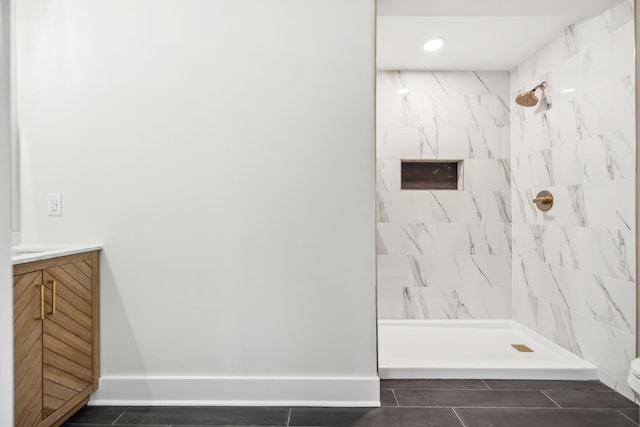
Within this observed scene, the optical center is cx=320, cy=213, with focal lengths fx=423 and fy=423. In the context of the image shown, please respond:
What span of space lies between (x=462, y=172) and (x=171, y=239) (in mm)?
2685

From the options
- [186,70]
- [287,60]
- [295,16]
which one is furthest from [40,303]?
[295,16]

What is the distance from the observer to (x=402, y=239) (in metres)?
3.83

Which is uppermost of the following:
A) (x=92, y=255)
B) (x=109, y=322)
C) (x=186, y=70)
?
(x=186, y=70)

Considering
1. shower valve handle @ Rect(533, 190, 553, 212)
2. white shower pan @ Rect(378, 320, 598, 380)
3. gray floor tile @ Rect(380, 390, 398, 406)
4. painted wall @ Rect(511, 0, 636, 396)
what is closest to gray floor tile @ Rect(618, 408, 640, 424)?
painted wall @ Rect(511, 0, 636, 396)

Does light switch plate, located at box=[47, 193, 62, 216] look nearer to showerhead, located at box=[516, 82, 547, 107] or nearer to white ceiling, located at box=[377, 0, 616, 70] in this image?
white ceiling, located at box=[377, 0, 616, 70]

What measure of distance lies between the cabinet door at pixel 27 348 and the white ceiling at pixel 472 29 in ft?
7.25

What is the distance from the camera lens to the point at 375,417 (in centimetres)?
205

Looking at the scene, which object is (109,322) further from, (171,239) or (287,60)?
(287,60)

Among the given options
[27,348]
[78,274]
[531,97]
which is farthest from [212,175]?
[531,97]

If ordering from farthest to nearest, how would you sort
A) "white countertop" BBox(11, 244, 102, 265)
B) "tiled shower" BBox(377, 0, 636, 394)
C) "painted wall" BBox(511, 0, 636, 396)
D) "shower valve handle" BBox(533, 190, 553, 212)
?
"shower valve handle" BBox(533, 190, 553, 212), "tiled shower" BBox(377, 0, 636, 394), "painted wall" BBox(511, 0, 636, 396), "white countertop" BBox(11, 244, 102, 265)

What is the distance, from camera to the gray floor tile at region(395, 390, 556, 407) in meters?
2.20

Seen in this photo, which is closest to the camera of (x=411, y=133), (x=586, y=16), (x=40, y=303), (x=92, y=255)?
(x=40, y=303)

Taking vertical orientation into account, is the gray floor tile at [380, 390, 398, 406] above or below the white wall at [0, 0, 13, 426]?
below

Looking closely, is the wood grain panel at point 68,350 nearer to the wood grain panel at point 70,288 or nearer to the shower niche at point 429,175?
the wood grain panel at point 70,288
